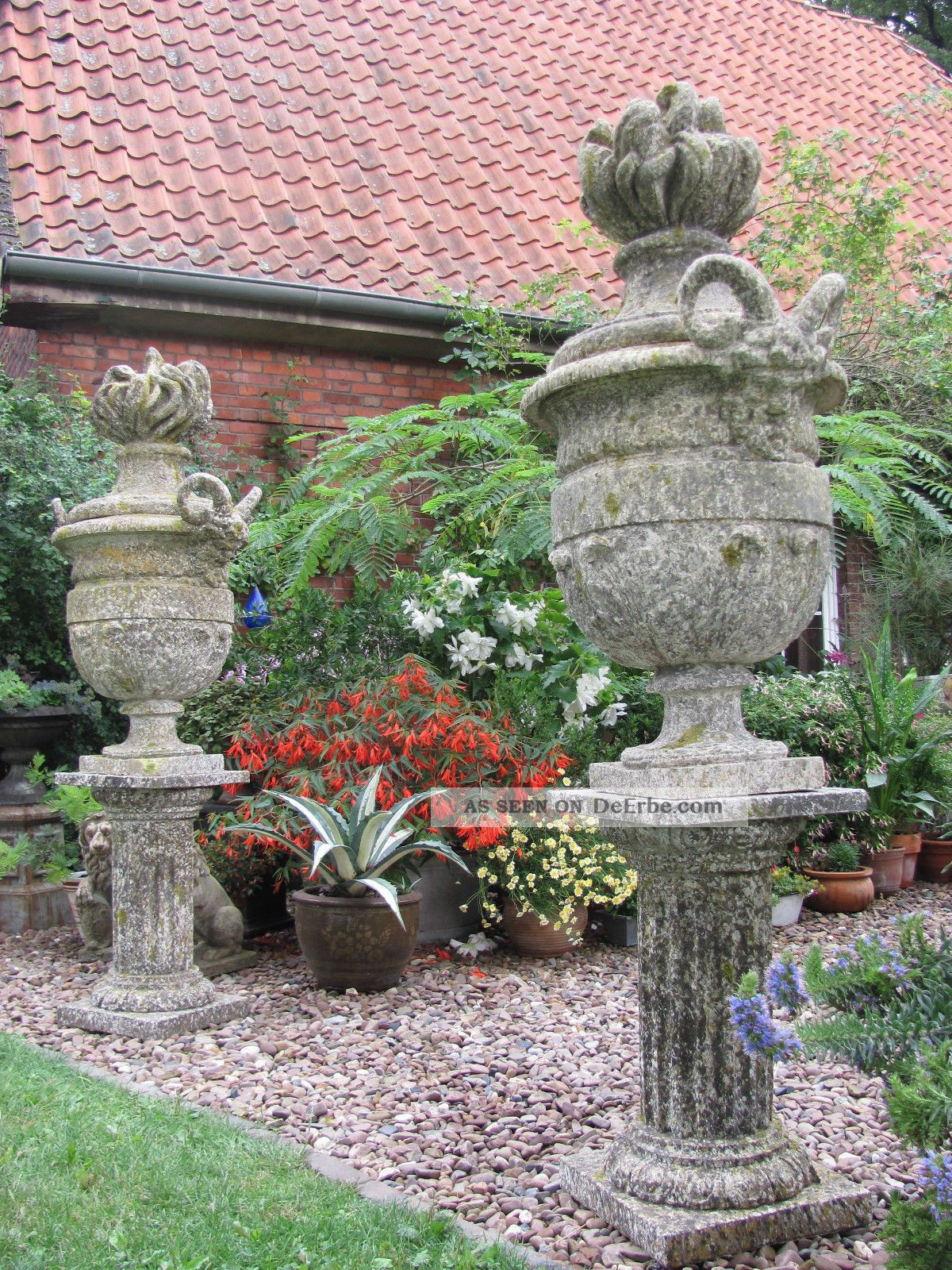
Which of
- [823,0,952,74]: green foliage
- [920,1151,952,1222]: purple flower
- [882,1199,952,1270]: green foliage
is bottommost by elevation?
[882,1199,952,1270]: green foliage

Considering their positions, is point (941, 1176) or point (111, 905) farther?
point (111, 905)

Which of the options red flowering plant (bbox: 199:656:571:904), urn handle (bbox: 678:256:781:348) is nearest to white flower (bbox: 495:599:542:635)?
red flowering plant (bbox: 199:656:571:904)

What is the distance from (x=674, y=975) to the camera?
2707 mm

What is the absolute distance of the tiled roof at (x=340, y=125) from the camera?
7.89 meters

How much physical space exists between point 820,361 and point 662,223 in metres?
0.56

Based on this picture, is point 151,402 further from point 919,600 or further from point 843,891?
point 919,600

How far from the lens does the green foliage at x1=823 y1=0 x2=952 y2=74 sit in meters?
19.0

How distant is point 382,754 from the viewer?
5.32 metres

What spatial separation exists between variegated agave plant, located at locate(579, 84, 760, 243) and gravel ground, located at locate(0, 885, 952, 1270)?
250 centimetres

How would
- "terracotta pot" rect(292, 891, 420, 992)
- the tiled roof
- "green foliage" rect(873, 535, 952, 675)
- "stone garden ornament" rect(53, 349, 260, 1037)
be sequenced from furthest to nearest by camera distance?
"green foliage" rect(873, 535, 952, 675), the tiled roof, "terracotta pot" rect(292, 891, 420, 992), "stone garden ornament" rect(53, 349, 260, 1037)

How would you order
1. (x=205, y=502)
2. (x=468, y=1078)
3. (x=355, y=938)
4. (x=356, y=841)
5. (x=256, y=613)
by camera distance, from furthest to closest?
1. (x=256, y=613)
2. (x=356, y=841)
3. (x=355, y=938)
4. (x=205, y=502)
5. (x=468, y=1078)

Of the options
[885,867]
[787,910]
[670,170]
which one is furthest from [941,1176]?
[885,867]

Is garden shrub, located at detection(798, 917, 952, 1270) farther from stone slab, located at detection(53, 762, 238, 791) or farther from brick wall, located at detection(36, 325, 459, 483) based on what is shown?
brick wall, located at detection(36, 325, 459, 483)

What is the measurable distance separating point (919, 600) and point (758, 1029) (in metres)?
7.18
